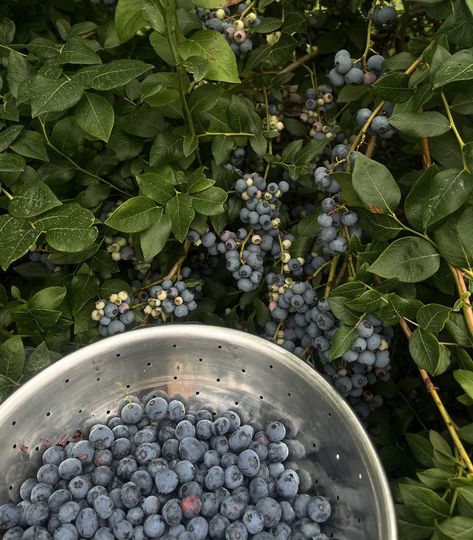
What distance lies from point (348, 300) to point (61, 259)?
0.49 meters

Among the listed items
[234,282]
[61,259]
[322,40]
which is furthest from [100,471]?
[322,40]

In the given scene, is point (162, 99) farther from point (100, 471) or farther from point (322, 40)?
point (100, 471)

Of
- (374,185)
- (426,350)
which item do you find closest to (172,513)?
(426,350)

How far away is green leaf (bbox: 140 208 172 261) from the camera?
34.5 inches

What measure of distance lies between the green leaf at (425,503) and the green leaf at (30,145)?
0.71m

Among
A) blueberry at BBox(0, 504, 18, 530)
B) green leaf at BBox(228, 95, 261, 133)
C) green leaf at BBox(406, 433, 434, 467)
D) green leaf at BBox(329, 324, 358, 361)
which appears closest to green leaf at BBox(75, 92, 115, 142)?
green leaf at BBox(228, 95, 261, 133)

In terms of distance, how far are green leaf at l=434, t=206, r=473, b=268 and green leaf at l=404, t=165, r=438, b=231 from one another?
30 mm

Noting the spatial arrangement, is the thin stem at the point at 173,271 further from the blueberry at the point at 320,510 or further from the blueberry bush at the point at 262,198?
the blueberry at the point at 320,510

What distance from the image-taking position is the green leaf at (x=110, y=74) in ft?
2.69

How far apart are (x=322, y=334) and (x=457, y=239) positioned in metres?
0.25

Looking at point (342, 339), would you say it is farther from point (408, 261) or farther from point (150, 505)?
point (150, 505)

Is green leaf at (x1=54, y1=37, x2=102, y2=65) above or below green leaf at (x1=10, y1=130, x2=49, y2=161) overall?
above

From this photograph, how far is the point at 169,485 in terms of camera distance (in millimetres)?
827

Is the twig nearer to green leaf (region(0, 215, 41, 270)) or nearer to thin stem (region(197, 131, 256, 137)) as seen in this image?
thin stem (region(197, 131, 256, 137))
